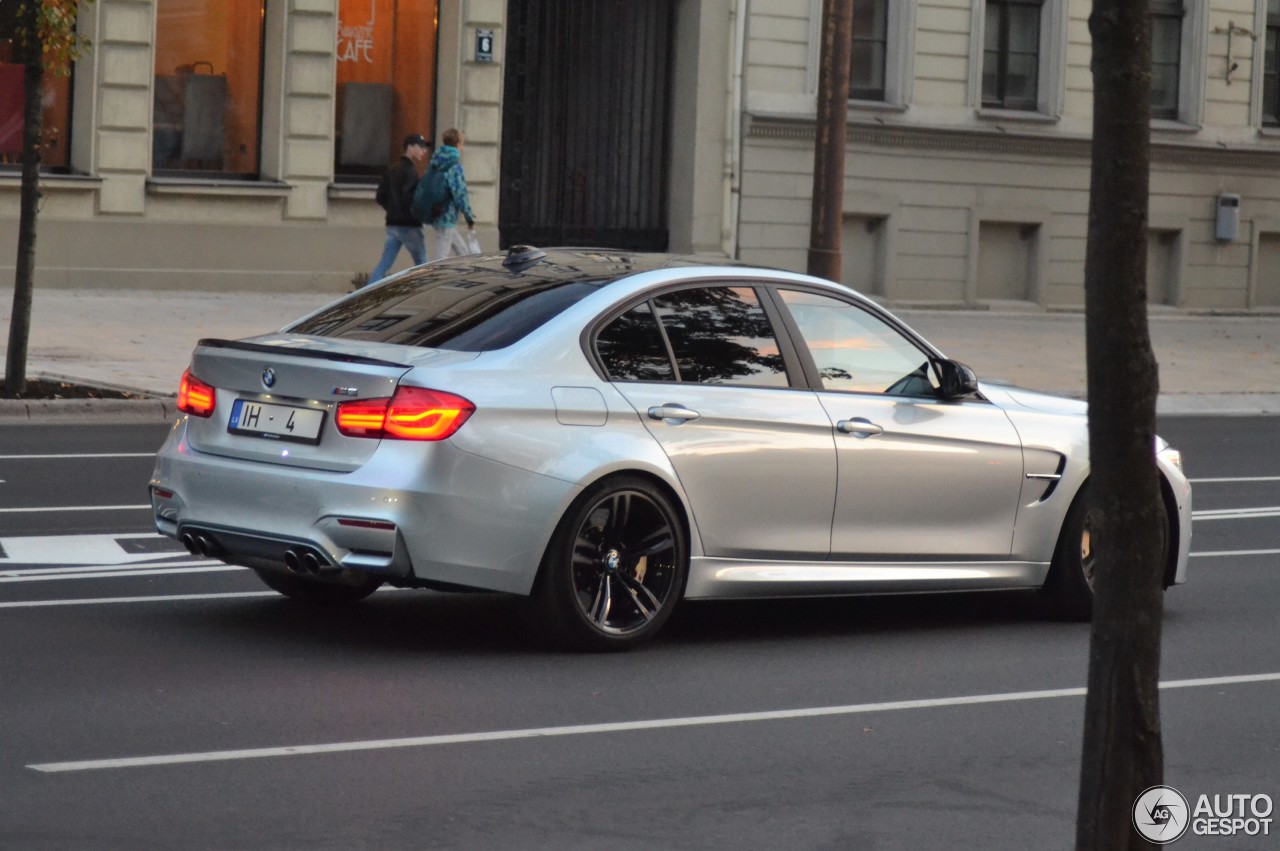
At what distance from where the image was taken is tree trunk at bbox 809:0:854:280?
1795cm

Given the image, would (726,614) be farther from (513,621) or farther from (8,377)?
(8,377)

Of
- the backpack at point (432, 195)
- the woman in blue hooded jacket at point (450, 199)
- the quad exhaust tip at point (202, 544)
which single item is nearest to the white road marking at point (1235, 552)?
the quad exhaust tip at point (202, 544)

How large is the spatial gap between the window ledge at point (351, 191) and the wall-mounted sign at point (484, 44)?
2219 mm

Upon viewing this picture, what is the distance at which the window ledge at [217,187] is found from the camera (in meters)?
23.8

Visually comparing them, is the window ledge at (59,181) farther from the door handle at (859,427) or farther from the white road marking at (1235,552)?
the door handle at (859,427)

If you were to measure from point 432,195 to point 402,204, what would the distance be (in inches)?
15.8

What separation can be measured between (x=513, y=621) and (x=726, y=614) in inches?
40.7

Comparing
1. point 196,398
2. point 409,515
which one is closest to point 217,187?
point 196,398

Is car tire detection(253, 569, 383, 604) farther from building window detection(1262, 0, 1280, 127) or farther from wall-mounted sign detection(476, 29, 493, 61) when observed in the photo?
building window detection(1262, 0, 1280, 127)

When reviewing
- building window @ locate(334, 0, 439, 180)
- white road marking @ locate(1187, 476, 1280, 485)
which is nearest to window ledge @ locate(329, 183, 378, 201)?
building window @ locate(334, 0, 439, 180)

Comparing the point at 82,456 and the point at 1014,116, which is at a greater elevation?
the point at 1014,116

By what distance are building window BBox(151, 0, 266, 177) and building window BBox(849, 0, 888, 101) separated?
28.3ft

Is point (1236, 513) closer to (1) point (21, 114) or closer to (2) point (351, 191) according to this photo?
(2) point (351, 191)

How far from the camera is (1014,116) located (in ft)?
98.0
